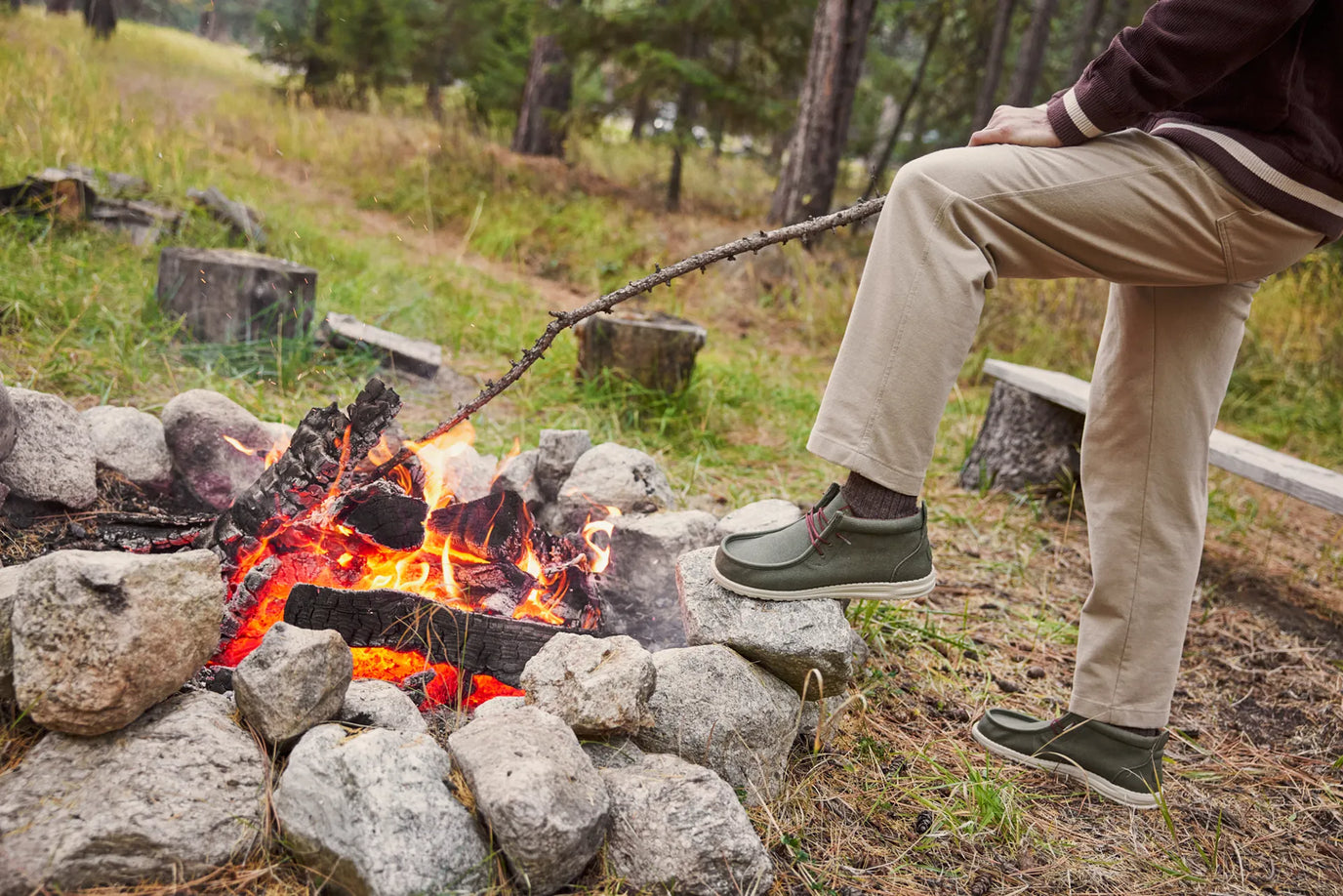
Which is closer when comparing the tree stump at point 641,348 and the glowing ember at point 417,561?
the glowing ember at point 417,561

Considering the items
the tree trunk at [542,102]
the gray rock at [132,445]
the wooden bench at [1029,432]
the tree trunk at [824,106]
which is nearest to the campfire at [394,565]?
the gray rock at [132,445]

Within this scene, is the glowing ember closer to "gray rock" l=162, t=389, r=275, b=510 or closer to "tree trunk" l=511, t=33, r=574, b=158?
"gray rock" l=162, t=389, r=275, b=510

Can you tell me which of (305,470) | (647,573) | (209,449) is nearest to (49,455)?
(209,449)

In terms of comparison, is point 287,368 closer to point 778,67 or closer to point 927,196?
point 927,196

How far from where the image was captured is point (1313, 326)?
275 inches

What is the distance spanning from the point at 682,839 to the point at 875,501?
734 mm

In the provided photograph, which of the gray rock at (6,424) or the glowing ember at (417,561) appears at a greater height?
the gray rock at (6,424)

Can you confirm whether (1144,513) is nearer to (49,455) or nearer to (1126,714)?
(1126,714)

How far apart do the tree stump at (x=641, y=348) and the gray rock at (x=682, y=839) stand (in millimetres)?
2723

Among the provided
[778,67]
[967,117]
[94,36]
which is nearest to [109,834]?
[778,67]

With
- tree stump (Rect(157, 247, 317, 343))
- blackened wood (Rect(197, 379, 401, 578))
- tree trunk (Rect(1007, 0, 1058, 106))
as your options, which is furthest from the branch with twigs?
tree trunk (Rect(1007, 0, 1058, 106))

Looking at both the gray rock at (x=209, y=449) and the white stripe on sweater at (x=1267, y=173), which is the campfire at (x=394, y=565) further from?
the white stripe on sweater at (x=1267, y=173)

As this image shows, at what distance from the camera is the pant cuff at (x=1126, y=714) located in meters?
2.03

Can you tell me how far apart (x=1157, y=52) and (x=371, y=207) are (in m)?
7.68
